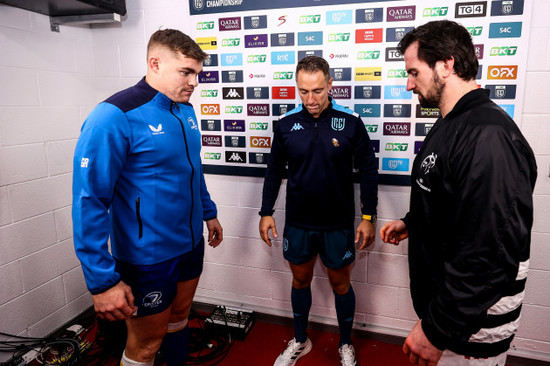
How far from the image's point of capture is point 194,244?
1.66 meters

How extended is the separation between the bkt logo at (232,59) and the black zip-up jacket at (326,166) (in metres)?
0.52

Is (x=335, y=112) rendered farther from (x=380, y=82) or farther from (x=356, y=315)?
(x=356, y=315)

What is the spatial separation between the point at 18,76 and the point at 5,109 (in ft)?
0.67

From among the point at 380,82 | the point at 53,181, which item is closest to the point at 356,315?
the point at 380,82

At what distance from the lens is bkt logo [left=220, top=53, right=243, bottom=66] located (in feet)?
7.24

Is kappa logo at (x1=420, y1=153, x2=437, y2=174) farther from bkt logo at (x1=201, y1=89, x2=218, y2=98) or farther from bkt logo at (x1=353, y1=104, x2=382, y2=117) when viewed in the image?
bkt logo at (x1=201, y1=89, x2=218, y2=98)

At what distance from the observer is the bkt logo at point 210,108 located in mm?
2336

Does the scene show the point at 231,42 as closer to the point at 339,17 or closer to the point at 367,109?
the point at 339,17

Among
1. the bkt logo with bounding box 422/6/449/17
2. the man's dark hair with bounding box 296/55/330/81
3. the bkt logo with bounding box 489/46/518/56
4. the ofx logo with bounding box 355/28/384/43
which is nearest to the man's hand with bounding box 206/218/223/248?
the man's dark hair with bounding box 296/55/330/81

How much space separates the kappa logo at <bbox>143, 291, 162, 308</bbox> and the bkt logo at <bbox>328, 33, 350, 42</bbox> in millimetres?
1565

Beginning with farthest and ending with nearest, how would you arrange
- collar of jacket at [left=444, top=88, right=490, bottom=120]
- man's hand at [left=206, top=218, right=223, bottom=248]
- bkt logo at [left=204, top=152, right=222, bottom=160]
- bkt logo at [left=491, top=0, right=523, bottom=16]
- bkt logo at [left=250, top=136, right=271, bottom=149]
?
bkt logo at [left=204, top=152, right=222, bottom=160] → bkt logo at [left=250, top=136, right=271, bottom=149] → man's hand at [left=206, top=218, right=223, bottom=248] → bkt logo at [left=491, top=0, right=523, bottom=16] → collar of jacket at [left=444, top=88, right=490, bottom=120]

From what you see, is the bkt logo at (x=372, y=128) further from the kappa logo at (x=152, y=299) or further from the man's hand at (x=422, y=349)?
the kappa logo at (x=152, y=299)

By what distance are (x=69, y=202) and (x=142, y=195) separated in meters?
1.26

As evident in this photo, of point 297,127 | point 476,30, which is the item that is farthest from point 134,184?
point 476,30
